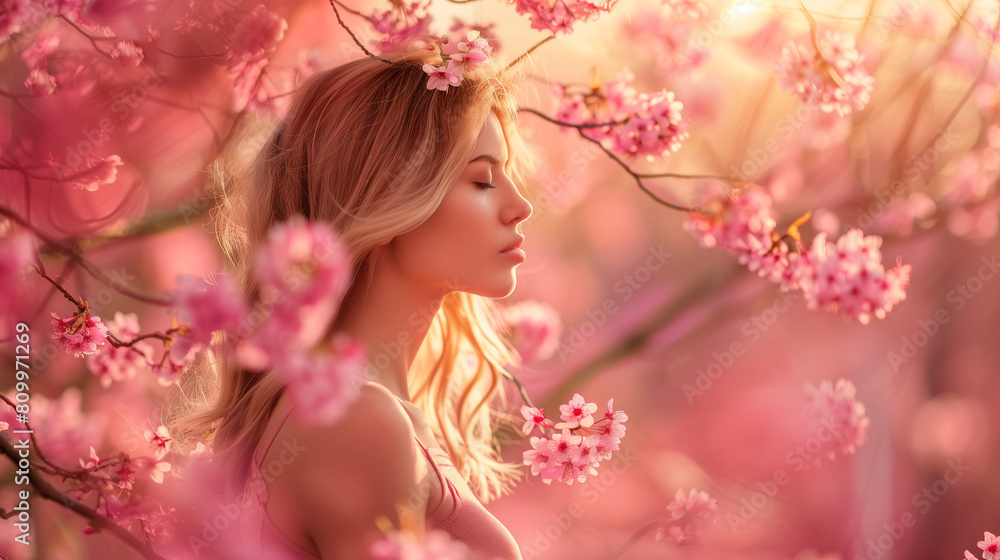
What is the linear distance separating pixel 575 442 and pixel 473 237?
48 centimetres

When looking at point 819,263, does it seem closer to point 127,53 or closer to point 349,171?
point 349,171

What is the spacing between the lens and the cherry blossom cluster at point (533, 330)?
2346mm

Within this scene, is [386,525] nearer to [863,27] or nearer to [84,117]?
[84,117]

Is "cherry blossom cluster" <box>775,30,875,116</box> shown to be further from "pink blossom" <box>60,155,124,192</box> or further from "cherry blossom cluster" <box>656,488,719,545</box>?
"pink blossom" <box>60,155,124,192</box>

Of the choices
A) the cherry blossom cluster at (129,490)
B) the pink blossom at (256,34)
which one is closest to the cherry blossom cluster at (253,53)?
the pink blossom at (256,34)

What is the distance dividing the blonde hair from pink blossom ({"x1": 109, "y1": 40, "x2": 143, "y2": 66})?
0.40 meters

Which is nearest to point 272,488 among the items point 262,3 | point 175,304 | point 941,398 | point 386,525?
point 386,525

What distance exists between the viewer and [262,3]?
176cm

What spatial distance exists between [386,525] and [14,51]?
4.39 feet

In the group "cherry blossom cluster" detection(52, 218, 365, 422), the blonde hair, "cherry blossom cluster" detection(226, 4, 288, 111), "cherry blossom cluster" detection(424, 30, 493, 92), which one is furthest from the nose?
"cherry blossom cluster" detection(226, 4, 288, 111)

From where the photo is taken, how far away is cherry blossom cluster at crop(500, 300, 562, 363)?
2.35 meters

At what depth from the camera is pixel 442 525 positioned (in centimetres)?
115

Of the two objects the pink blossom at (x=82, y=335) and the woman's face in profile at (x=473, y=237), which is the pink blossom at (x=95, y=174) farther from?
the woman's face in profile at (x=473, y=237)

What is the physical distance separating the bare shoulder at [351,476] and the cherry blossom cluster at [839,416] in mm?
1779
